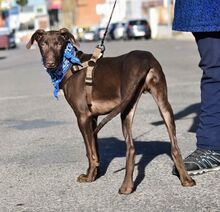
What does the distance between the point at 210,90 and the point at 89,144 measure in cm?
115

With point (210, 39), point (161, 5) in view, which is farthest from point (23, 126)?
point (161, 5)

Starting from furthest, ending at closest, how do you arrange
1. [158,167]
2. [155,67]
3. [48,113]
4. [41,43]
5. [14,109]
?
[14,109] < [48,113] < [158,167] < [41,43] < [155,67]

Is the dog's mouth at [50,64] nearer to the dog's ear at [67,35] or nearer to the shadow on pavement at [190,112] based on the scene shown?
the dog's ear at [67,35]

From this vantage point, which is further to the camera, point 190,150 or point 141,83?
point 190,150

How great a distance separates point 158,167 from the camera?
5566 mm

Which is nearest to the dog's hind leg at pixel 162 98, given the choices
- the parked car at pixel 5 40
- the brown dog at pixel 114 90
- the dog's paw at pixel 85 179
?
the brown dog at pixel 114 90

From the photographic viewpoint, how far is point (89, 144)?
16.5ft

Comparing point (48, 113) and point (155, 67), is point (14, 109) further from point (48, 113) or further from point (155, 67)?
point (155, 67)

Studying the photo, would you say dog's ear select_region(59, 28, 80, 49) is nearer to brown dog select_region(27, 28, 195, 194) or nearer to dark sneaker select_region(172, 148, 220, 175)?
brown dog select_region(27, 28, 195, 194)

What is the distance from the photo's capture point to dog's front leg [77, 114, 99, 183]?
4.95 metres

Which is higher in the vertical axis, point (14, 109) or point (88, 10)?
point (14, 109)

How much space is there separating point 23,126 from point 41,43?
142 inches

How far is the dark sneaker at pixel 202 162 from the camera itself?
5184 millimetres

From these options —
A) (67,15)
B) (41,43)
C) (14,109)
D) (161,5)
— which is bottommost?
(67,15)
